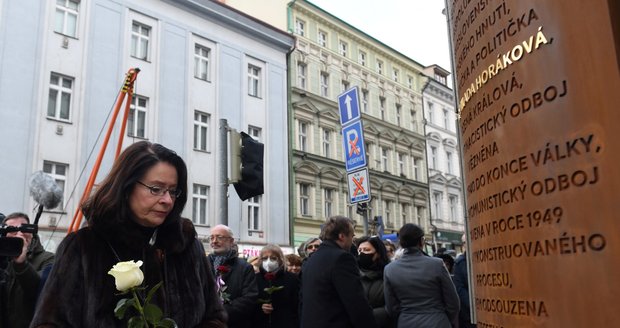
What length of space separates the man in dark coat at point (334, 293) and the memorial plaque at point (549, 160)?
6.89 ft

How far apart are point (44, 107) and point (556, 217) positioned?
1822 centimetres

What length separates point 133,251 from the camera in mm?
2535

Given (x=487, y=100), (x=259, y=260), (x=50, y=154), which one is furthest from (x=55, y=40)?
(x=487, y=100)

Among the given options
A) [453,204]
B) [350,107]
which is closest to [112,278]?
[350,107]

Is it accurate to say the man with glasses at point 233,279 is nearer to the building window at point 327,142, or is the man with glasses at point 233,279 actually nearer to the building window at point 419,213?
the building window at point 327,142

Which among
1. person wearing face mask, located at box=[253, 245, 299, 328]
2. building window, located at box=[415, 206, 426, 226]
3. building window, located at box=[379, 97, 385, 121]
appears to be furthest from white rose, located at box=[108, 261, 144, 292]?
building window, located at box=[415, 206, 426, 226]

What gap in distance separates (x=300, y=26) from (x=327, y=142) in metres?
6.28

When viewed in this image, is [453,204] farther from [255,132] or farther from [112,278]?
[112,278]

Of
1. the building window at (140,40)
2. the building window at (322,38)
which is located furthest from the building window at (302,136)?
the building window at (140,40)

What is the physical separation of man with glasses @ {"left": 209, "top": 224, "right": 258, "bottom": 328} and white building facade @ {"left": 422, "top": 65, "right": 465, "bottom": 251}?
31.8 metres

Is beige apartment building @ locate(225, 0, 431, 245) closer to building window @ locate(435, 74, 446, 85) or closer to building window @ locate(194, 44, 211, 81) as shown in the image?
building window @ locate(435, 74, 446, 85)

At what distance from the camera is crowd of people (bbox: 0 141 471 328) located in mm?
2389

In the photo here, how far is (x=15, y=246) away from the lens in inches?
133

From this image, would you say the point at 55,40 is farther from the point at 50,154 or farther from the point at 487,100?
the point at 487,100
